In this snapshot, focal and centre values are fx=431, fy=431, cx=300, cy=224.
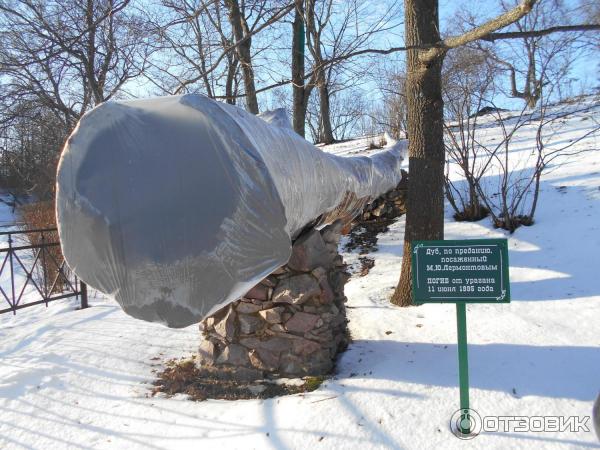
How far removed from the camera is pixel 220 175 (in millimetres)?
1988

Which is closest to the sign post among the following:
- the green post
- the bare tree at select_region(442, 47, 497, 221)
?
the green post

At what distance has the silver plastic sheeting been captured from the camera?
75.8 inches

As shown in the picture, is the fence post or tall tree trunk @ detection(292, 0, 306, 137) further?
tall tree trunk @ detection(292, 0, 306, 137)

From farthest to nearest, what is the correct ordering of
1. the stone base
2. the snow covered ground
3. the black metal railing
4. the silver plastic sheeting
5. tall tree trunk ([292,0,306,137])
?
tall tree trunk ([292,0,306,137])
the black metal railing
the stone base
the snow covered ground
the silver plastic sheeting

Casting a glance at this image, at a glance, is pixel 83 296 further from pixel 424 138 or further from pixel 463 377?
pixel 463 377

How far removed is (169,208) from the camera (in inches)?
75.3

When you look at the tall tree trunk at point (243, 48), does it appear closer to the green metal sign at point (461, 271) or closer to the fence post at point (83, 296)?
the fence post at point (83, 296)

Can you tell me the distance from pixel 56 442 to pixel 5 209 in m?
36.3

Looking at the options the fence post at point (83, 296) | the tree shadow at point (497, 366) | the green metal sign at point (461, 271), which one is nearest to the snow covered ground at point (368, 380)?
the tree shadow at point (497, 366)

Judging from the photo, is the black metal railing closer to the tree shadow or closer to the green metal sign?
the tree shadow

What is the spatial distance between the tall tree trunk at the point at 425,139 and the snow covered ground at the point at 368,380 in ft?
2.84

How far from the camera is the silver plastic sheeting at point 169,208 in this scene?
193cm

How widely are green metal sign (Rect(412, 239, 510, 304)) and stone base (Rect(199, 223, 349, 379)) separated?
1.03 m

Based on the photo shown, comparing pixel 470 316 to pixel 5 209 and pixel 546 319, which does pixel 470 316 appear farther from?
pixel 5 209
